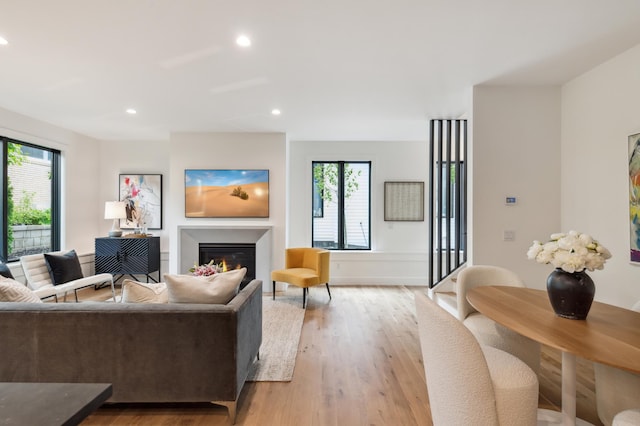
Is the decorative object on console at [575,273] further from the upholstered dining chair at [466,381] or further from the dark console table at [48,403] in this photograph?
the dark console table at [48,403]

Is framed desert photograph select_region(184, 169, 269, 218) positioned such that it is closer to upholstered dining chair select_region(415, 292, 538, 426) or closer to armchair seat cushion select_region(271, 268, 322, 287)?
armchair seat cushion select_region(271, 268, 322, 287)

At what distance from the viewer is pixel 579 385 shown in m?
2.42

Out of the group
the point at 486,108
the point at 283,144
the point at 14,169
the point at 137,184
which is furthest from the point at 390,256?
the point at 14,169

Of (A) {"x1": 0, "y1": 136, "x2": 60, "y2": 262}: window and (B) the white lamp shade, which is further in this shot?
(B) the white lamp shade

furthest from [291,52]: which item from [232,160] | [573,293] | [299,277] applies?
[232,160]

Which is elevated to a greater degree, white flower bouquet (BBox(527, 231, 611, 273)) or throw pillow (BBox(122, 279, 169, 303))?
white flower bouquet (BBox(527, 231, 611, 273))

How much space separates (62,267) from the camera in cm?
407

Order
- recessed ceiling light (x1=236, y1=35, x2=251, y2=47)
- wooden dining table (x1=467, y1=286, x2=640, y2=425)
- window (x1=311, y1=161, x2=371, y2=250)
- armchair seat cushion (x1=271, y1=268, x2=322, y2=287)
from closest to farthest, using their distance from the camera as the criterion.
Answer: wooden dining table (x1=467, y1=286, x2=640, y2=425) → recessed ceiling light (x1=236, y1=35, x2=251, y2=47) → armchair seat cushion (x1=271, y1=268, x2=322, y2=287) → window (x1=311, y1=161, x2=371, y2=250)

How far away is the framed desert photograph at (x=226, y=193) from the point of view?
17.1 feet

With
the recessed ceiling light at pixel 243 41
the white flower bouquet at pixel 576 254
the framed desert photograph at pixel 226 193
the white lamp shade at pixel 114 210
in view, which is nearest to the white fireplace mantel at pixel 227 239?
the framed desert photograph at pixel 226 193

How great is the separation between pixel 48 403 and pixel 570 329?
189 cm

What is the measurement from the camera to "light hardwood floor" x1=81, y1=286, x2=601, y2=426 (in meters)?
2.02

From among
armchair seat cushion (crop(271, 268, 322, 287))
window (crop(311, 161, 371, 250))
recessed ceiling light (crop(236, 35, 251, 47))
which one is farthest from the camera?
window (crop(311, 161, 371, 250))

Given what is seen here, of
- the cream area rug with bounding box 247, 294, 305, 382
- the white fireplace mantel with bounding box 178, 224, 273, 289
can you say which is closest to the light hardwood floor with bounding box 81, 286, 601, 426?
the cream area rug with bounding box 247, 294, 305, 382
